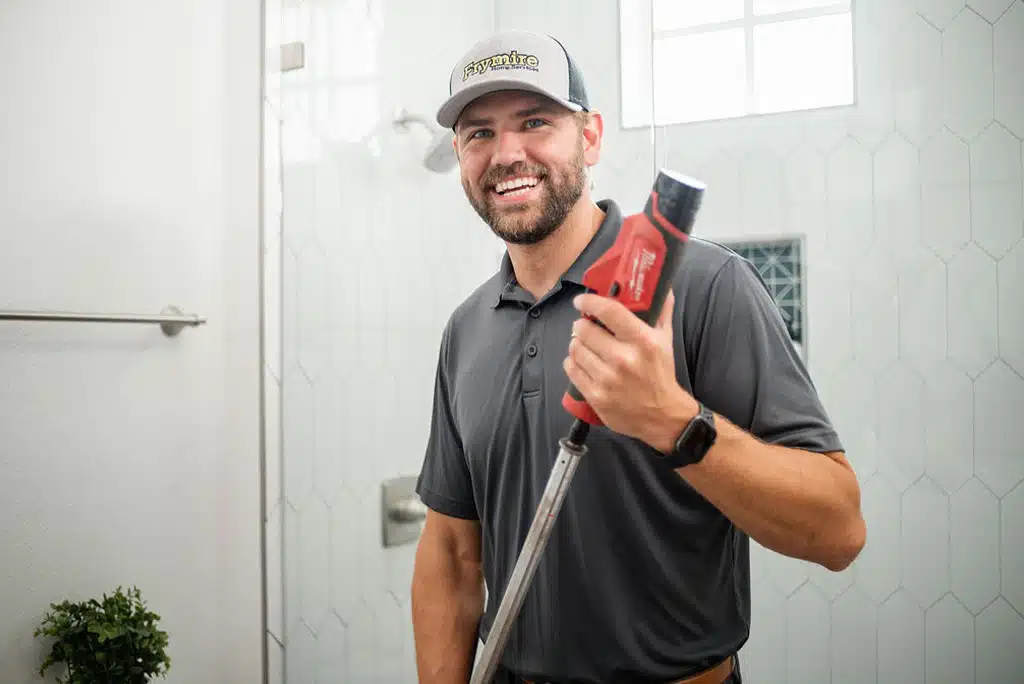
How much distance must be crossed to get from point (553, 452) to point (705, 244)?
0.85ft

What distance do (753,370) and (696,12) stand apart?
3.01 feet

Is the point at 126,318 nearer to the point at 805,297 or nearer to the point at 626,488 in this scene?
the point at 626,488

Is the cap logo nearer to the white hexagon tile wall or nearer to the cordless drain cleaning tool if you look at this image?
the cordless drain cleaning tool

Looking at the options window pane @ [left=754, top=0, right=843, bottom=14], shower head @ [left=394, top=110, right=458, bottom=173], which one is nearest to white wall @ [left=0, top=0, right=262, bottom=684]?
shower head @ [left=394, top=110, right=458, bottom=173]

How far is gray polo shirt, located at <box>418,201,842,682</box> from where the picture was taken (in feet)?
2.46

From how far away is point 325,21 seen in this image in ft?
5.12

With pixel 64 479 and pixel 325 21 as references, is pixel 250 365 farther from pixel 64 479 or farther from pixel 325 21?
pixel 325 21

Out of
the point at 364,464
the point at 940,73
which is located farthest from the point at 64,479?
the point at 940,73

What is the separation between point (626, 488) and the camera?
0.82 metres

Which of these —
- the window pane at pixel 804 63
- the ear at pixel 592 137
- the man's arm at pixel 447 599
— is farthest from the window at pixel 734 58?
the man's arm at pixel 447 599

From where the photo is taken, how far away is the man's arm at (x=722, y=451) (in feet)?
1.96

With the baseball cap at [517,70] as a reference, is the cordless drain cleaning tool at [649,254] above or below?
below

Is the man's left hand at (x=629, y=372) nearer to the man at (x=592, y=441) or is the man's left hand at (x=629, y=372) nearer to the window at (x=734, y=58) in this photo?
the man at (x=592, y=441)

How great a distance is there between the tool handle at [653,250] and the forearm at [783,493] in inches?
5.1
